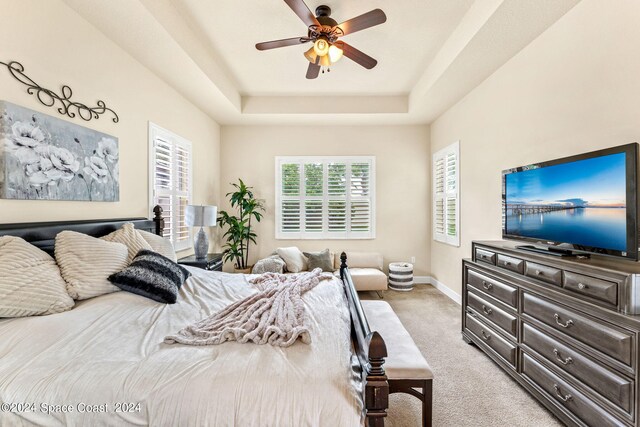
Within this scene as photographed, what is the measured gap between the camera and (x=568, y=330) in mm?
1776

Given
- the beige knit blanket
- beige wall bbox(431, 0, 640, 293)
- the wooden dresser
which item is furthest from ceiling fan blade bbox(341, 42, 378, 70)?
the beige knit blanket

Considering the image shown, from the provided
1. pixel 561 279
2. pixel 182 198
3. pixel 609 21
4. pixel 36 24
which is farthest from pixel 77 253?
pixel 609 21

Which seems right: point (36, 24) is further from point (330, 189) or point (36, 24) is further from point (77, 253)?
point (330, 189)

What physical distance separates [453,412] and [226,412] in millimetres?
1677

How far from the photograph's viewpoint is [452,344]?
9.69 ft

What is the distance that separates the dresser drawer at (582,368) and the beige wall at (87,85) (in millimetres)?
3550

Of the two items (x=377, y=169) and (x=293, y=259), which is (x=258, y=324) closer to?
(x=293, y=259)

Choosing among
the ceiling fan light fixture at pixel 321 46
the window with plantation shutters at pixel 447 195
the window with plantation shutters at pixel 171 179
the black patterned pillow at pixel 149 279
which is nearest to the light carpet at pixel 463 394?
the window with plantation shutters at pixel 447 195

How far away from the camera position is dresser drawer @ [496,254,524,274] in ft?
7.39

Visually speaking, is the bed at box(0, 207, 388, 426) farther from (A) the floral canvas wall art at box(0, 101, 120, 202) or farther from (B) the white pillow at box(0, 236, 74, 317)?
(A) the floral canvas wall art at box(0, 101, 120, 202)

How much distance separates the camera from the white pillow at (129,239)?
2205 mm

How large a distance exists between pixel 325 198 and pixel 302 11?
10.9ft

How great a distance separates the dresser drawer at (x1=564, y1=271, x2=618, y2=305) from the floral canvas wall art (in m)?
3.52

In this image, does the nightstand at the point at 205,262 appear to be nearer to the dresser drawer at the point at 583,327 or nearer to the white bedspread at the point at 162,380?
the white bedspread at the point at 162,380
